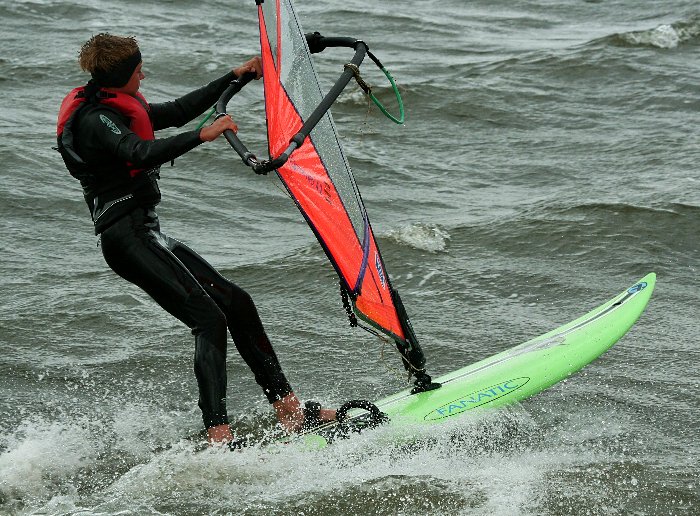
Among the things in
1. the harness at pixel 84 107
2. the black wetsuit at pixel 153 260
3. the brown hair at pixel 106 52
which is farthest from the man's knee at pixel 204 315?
the brown hair at pixel 106 52

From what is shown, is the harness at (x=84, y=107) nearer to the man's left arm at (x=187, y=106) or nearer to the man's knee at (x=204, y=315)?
the man's left arm at (x=187, y=106)

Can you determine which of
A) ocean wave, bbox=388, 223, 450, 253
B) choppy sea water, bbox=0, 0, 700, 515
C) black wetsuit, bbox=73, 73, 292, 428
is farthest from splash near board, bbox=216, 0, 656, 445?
ocean wave, bbox=388, 223, 450, 253

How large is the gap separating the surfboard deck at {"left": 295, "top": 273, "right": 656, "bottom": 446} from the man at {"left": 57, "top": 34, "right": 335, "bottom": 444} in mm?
296

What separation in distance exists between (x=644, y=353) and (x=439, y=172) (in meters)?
4.16

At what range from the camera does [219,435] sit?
191 inches

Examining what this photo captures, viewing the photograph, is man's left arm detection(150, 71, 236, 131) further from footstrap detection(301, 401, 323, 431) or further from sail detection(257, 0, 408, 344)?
footstrap detection(301, 401, 323, 431)

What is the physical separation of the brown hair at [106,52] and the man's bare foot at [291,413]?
5.85ft

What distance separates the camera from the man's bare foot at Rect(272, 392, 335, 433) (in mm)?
5125

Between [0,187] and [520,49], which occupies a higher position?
[520,49]

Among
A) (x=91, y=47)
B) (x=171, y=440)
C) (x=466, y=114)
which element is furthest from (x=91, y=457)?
(x=466, y=114)

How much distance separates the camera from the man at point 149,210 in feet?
14.9

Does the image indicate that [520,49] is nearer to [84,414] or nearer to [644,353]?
[644,353]

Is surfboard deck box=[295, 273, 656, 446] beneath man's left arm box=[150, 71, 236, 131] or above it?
beneath

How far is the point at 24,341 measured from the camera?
637 cm
